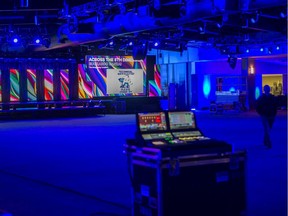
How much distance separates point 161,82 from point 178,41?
10593mm

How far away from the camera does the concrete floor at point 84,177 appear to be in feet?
22.2

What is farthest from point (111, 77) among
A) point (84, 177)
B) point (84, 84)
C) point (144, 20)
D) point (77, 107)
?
point (84, 177)

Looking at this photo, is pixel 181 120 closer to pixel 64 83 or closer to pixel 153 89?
pixel 64 83

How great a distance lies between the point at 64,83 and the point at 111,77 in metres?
3.06

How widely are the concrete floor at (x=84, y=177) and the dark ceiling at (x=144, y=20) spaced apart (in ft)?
11.5

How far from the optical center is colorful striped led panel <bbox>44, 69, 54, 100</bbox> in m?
30.2

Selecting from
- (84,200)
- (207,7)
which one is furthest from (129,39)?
(84,200)

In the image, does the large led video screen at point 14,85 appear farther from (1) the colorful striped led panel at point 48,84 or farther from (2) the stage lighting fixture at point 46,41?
(2) the stage lighting fixture at point 46,41

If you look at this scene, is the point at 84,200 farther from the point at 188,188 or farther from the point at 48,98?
the point at 48,98

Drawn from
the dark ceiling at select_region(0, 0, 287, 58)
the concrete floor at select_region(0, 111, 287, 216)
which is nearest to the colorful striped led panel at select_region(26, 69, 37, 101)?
the dark ceiling at select_region(0, 0, 287, 58)

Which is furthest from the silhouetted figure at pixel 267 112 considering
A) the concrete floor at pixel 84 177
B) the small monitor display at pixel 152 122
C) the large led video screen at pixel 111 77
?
the large led video screen at pixel 111 77

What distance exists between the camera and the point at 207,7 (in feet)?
39.2

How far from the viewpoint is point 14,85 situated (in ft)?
96.5

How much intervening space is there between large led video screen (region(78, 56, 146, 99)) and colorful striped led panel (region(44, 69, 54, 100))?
1.80 metres
